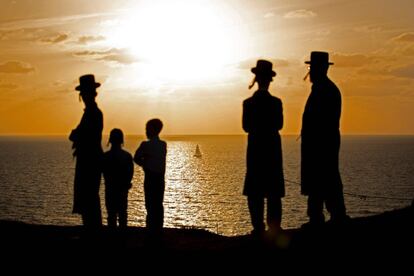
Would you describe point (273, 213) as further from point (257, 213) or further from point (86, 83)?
point (86, 83)

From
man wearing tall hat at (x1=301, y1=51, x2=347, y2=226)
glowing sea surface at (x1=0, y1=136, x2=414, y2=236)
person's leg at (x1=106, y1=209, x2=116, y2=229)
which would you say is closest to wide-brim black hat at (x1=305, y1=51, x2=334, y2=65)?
man wearing tall hat at (x1=301, y1=51, x2=347, y2=226)

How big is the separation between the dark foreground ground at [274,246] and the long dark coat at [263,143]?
0.90 meters

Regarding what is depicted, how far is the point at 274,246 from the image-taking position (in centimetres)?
976

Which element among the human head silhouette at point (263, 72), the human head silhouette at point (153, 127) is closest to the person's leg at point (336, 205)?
the human head silhouette at point (263, 72)

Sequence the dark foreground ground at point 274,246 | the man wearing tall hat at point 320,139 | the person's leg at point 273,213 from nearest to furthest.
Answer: the dark foreground ground at point 274,246 → the person's leg at point 273,213 → the man wearing tall hat at point 320,139

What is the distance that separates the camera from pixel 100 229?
1073cm

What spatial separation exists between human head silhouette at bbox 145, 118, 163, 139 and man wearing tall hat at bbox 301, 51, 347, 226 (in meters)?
2.87

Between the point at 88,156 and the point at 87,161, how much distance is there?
0.31ft

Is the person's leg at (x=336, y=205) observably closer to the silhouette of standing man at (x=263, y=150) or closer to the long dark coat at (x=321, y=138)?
the long dark coat at (x=321, y=138)

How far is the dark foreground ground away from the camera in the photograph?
9.33m

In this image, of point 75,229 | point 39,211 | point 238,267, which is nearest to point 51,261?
point 238,267

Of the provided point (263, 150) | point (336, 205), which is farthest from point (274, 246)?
point (263, 150)

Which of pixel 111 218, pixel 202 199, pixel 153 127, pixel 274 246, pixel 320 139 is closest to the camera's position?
pixel 274 246

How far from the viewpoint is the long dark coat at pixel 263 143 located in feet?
32.9
